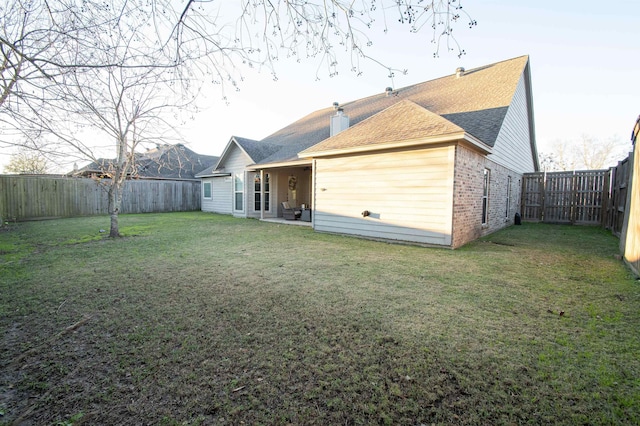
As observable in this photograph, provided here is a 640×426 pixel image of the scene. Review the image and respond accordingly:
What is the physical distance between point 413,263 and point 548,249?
160 inches

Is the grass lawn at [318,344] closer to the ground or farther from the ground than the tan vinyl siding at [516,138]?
closer to the ground

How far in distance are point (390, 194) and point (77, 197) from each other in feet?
53.5

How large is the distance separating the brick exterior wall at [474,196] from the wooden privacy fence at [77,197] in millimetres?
10739

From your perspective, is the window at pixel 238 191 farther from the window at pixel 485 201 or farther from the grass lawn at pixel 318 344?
the window at pixel 485 201

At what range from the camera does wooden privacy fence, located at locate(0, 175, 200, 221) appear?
12758 millimetres

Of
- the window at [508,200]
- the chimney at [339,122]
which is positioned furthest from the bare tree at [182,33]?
the window at [508,200]

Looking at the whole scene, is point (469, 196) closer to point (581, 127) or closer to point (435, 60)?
point (435, 60)

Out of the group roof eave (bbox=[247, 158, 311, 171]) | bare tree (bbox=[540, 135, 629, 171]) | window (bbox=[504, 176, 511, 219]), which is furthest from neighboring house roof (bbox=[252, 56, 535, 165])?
bare tree (bbox=[540, 135, 629, 171])

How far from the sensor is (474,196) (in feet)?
26.5

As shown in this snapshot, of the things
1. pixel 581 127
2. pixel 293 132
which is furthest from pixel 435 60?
pixel 581 127

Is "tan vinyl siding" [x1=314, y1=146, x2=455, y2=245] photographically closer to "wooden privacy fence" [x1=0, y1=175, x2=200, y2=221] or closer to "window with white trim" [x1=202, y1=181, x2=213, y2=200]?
"wooden privacy fence" [x1=0, y1=175, x2=200, y2=221]

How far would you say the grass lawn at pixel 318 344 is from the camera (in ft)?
6.17

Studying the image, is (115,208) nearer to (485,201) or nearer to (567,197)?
(485,201)

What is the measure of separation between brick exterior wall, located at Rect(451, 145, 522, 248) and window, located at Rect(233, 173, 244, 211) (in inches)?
450
